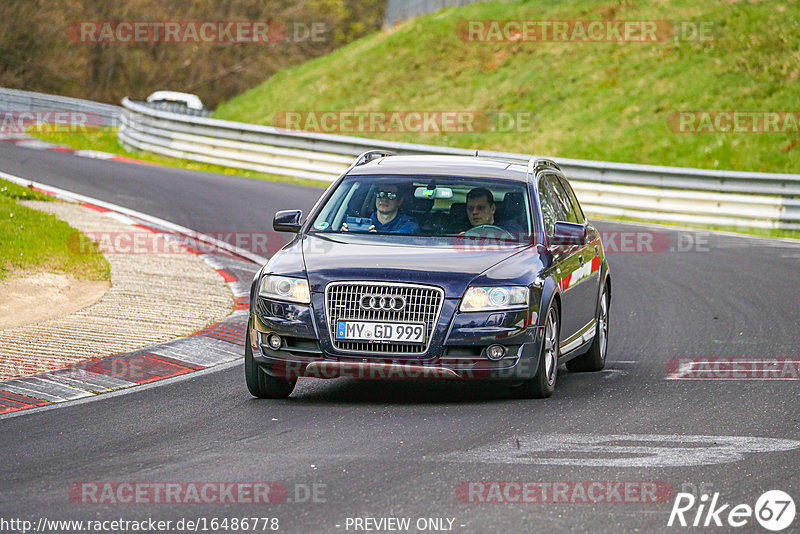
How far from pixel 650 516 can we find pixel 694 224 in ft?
59.6

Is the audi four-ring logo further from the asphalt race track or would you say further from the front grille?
the asphalt race track

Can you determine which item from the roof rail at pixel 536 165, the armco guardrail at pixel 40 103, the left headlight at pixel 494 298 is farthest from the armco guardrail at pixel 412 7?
the left headlight at pixel 494 298

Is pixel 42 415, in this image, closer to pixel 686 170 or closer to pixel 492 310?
pixel 492 310

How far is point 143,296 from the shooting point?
12.7 metres

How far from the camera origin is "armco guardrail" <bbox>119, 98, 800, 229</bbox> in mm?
22656

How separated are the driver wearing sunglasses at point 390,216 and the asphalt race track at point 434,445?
3.86 feet

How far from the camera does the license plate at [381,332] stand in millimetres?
8250

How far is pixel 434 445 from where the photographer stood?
726cm

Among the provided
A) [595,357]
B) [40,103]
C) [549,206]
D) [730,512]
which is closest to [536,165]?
[549,206]

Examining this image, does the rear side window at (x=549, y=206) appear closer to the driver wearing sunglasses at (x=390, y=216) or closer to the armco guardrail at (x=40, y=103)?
the driver wearing sunglasses at (x=390, y=216)

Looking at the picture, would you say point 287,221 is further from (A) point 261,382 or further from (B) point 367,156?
(A) point 261,382

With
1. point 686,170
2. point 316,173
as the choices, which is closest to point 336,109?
point 316,173

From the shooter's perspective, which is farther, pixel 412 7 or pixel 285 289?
pixel 412 7

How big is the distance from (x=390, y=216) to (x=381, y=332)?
1.49 meters
